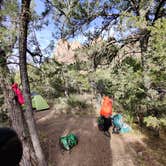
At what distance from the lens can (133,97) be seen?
7.19m

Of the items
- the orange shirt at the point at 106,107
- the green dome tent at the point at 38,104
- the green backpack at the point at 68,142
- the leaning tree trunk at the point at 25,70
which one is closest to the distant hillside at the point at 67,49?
the orange shirt at the point at 106,107

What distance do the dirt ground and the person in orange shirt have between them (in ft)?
1.17

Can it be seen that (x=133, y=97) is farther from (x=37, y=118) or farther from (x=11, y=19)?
(x=37, y=118)

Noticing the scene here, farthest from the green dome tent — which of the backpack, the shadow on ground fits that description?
the backpack

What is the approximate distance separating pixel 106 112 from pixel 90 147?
151 centimetres

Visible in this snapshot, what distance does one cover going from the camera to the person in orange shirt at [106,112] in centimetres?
749

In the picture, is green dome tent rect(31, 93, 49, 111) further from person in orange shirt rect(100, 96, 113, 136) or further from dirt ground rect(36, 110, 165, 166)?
person in orange shirt rect(100, 96, 113, 136)

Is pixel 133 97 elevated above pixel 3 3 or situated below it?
below

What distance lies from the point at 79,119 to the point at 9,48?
6.50m

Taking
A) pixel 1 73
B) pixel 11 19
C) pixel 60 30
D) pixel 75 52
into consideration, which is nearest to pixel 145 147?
pixel 75 52

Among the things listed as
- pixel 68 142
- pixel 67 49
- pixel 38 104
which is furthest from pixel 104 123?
pixel 38 104

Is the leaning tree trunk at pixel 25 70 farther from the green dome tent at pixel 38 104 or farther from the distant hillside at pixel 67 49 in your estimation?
the green dome tent at pixel 38 104

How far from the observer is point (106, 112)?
7.70 m

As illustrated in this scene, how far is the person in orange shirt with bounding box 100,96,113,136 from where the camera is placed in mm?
7492
